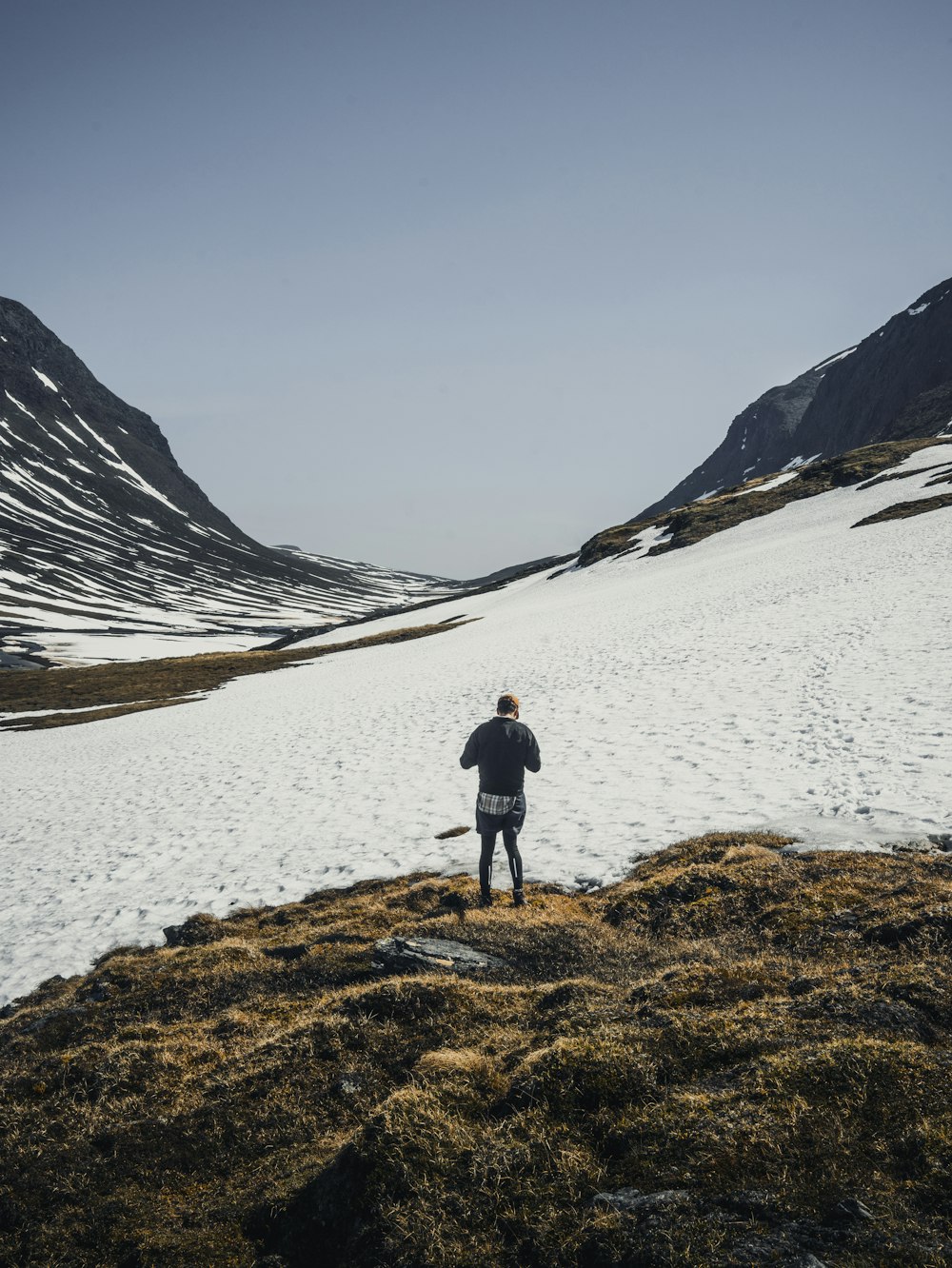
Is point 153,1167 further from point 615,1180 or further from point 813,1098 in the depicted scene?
point 813,1098

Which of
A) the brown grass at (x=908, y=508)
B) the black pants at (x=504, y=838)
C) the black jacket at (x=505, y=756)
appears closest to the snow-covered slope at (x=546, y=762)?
the black pants at (x=504, y=838)

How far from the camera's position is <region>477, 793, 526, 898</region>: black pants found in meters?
11.0

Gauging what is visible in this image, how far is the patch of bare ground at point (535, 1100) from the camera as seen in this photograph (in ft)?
14.0

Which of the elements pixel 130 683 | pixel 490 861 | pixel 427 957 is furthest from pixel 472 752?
pixel 130 683

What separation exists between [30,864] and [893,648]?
2452 cm

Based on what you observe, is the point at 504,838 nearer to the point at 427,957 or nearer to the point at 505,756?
the point at 505,756

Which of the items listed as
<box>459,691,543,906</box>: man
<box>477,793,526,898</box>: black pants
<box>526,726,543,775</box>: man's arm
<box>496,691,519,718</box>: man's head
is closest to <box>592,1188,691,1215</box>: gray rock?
<box>477,793,526,898</box>: black pants

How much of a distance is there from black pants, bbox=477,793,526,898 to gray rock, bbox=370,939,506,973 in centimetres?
184

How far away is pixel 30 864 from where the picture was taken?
17.4 metres

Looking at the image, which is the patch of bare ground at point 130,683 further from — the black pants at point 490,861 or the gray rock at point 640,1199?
the gray rock at point 640,1199

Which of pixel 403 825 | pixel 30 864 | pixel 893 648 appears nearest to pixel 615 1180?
pixel 403 825

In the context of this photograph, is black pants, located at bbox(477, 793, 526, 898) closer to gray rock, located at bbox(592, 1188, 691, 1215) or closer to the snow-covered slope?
the snow-covered slope

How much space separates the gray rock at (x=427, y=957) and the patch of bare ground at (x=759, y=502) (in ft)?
220

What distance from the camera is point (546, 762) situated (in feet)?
59.1
